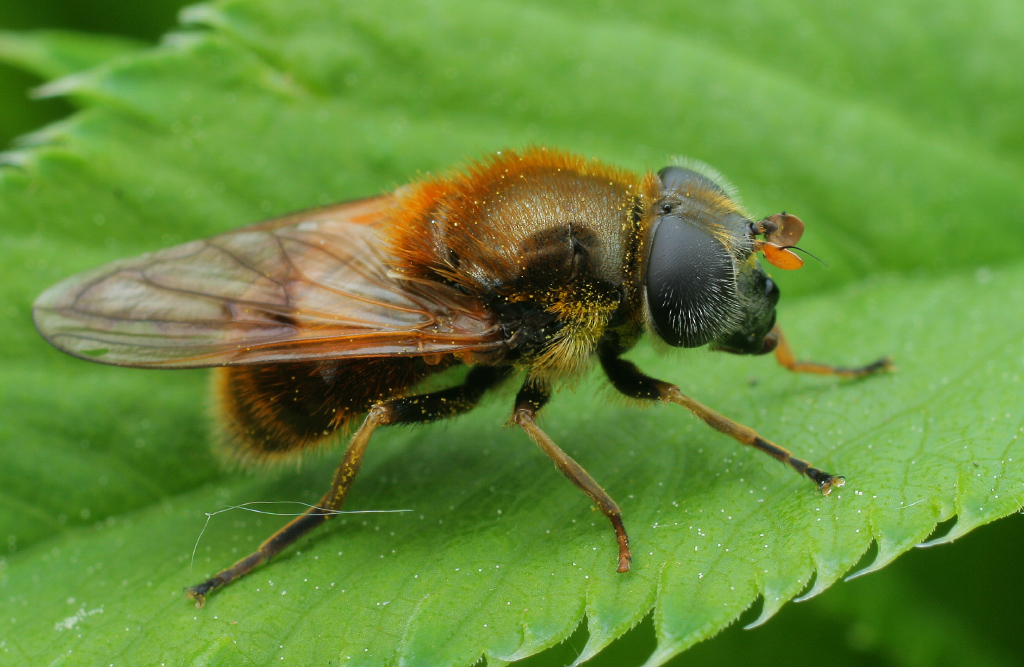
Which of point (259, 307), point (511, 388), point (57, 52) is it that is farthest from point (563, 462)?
point (57, 52)

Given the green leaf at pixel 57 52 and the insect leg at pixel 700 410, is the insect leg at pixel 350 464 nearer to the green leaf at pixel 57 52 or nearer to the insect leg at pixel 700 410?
the insect leg at pixel 700 410

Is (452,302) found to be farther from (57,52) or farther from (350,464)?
(57,52)

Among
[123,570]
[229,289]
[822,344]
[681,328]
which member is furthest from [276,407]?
[822,344]

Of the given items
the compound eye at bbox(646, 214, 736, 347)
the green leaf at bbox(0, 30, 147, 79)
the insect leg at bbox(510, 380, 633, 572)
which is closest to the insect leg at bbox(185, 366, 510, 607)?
the insect leg at bbox(510, 380, 633, 572)

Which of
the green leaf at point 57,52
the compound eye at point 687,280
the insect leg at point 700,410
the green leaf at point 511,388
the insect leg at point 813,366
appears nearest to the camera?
the green leaf at point 511,388

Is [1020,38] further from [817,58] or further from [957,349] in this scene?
[957,349]

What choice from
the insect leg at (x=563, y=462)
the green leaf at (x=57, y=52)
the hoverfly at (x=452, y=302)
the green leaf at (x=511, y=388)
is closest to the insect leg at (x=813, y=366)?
the green leaf at (x=511, y=388)
